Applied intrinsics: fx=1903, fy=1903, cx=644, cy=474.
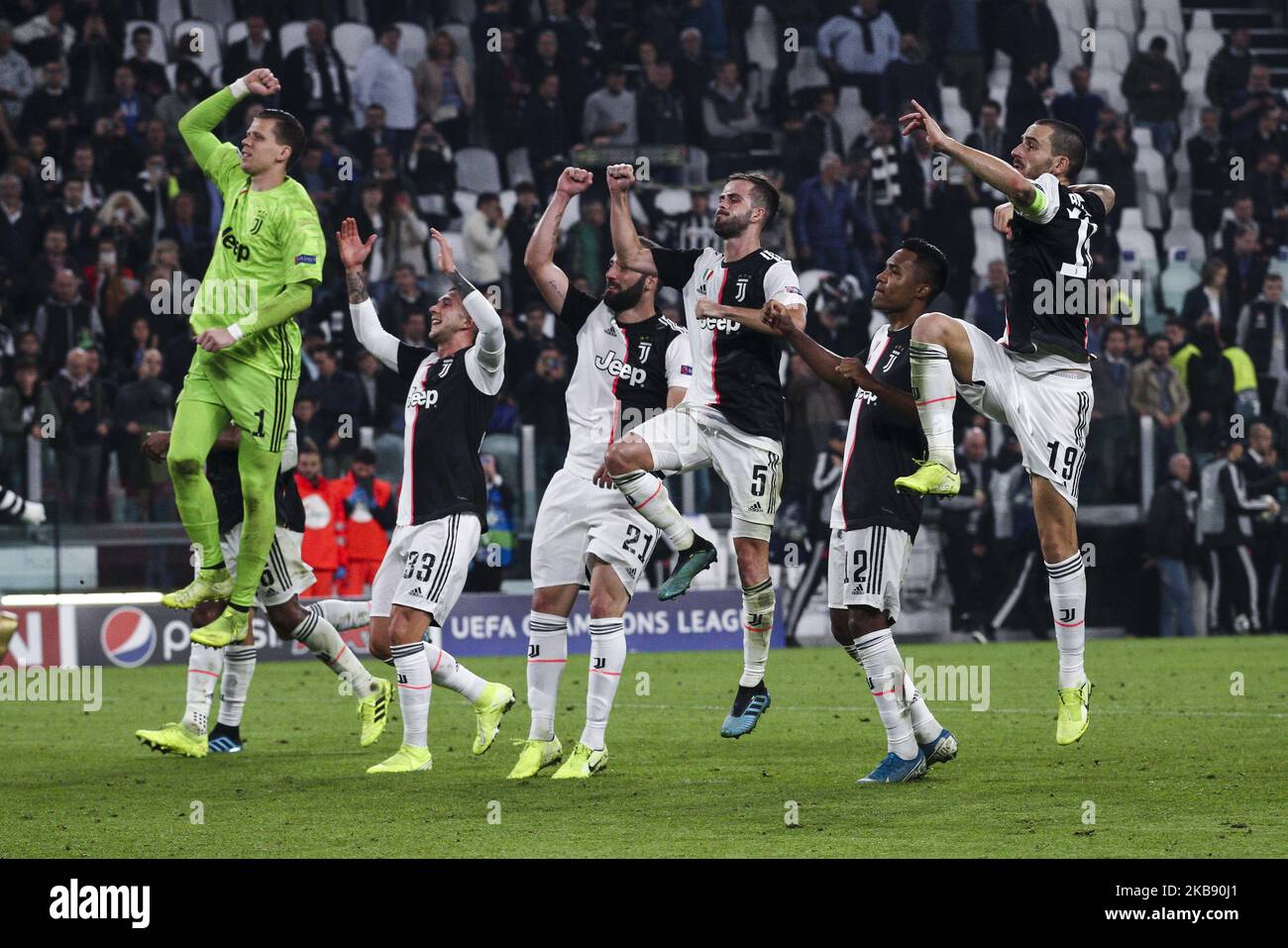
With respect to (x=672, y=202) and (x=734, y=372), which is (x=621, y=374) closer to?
(x=734, y=372)

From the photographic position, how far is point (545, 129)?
71.8 ft

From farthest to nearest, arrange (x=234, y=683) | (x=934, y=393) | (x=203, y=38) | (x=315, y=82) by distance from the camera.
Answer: (x=203, y=38), (x=315, y=82), (x=234, y=683), (x=934, y=393)

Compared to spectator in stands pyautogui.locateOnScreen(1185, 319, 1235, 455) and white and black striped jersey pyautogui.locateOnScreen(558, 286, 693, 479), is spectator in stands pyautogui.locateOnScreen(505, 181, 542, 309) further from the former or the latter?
white and black striped jersey pyautogui.locateOnScreen(558, 286, 693, 479)

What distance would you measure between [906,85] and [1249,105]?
4369 mm

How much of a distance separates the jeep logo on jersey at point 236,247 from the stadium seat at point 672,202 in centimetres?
1174

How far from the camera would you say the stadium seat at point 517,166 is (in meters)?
22.1

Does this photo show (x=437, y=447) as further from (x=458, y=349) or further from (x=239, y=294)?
(x=239, y=294)

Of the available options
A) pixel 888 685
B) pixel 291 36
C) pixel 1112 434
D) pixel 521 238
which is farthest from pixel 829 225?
pixel 888 685

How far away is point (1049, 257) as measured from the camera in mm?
9430

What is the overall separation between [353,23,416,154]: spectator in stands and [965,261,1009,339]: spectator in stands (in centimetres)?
662

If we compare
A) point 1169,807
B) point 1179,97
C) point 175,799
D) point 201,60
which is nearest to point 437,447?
point 175,799

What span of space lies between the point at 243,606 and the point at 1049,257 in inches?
177

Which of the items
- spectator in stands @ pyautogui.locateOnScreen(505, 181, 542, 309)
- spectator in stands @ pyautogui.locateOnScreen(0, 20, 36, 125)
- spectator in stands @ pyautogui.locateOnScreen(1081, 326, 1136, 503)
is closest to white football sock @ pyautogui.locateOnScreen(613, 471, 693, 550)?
spectator in stands @ pyautogui.locateOnScreen(505, 181, 542, 309)

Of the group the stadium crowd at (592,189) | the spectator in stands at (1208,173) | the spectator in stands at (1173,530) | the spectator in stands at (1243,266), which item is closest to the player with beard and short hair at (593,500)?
the stadium crowd at (592,189)
